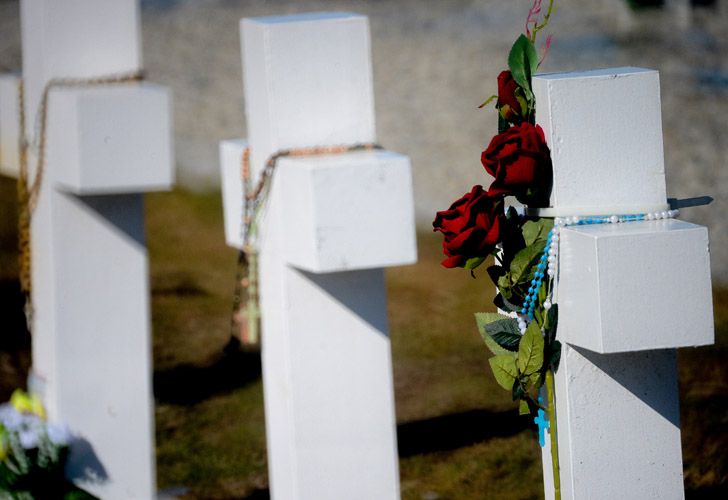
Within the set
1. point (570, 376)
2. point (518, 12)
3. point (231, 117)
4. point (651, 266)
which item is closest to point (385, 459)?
point (570, 376)

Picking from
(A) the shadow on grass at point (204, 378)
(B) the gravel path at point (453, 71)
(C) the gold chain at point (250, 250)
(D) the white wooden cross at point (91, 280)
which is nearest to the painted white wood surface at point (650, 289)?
(C) the gold chain at point (250, 250)

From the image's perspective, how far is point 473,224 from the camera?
6.39ft

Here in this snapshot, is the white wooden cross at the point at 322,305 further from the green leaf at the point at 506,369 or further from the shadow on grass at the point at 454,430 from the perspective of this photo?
the shadow on grass at the point at 454,430

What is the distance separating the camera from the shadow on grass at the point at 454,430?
3992mm

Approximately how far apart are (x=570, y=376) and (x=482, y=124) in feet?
18.8

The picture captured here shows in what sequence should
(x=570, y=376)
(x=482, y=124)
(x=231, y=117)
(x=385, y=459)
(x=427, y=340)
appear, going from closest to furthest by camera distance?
(x=570, y=376) < (x=385, y=459) < (x=427, y=340) < (x=482, y=124) < (x=231, y=117)

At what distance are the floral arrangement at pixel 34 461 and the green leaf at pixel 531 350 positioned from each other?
6.93ft

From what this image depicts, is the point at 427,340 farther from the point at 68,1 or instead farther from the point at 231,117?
the point at 231,117

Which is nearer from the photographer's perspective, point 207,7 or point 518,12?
point 518,12

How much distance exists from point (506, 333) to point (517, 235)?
0.55ft

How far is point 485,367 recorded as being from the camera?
4609 millimetres

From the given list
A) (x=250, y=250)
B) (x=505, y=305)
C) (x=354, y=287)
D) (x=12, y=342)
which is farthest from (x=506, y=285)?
(x=12, y=342)

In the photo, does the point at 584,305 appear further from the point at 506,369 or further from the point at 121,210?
the point at 121,210

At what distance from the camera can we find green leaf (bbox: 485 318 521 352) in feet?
6.65
